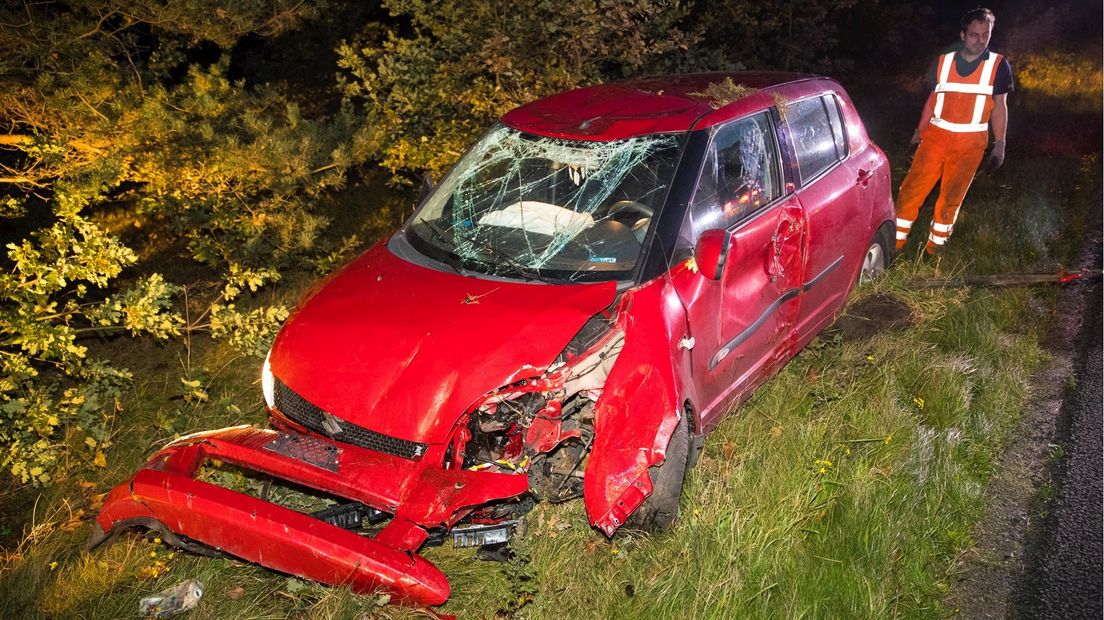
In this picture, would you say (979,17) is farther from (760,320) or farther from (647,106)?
(760,320)

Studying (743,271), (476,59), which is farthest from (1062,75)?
(743,271)

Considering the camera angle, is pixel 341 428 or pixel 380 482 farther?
pixel 341 428

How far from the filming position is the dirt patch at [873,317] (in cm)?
539

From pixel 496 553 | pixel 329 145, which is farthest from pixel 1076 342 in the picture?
pixel 329 145

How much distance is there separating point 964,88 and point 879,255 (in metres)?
1.64

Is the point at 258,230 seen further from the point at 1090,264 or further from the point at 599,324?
the point at 1090,264

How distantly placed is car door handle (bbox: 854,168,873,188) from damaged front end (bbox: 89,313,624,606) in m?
2.28

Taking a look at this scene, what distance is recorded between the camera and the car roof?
4.26 metres

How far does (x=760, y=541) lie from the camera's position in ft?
11.6

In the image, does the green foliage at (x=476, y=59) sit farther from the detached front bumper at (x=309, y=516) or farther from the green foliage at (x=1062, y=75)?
the green foliage at (x=1062, y=75)

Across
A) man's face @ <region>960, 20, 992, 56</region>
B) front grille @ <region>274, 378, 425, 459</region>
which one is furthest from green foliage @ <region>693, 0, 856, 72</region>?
front grille @ <region>274, 378, 425, 459</region>

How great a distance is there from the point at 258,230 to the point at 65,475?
6.80 feet

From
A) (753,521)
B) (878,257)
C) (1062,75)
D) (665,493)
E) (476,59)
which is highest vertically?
(476,59)

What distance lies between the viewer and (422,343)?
3.45 metres
